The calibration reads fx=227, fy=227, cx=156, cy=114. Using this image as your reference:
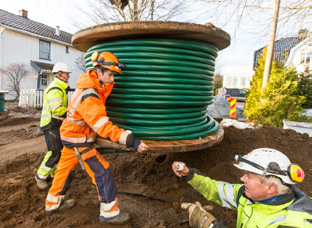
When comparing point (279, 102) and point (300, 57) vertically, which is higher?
point (300, 57)

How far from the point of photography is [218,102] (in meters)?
11.7

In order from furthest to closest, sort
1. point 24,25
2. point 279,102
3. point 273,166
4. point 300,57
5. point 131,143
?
point 300,57 → point 24,25 → point 279,102 → point 131,143 → point 273,166

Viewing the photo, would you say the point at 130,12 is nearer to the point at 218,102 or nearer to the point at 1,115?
the point at 218,102

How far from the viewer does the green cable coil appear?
2.65m

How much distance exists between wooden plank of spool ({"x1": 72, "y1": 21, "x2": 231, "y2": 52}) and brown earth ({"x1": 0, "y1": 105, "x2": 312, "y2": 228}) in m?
1.93

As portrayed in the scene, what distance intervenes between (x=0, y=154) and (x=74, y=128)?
379 centimetres

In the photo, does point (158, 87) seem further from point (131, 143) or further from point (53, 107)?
point (53, 107)

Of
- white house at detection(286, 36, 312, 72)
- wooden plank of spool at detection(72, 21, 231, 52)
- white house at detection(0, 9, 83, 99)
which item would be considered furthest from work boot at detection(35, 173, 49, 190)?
white house at detection(286, 36, 312, 72)

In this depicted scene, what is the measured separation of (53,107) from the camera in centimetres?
359

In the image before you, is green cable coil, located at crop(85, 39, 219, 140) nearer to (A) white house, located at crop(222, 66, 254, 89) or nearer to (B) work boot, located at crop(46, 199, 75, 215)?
(B) work boot, located at crop(46, 199, 75, 215)

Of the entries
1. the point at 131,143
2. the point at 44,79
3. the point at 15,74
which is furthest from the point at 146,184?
the point at 44,79

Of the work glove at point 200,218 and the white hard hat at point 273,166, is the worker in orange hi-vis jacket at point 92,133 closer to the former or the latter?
the work glove at point 200,218

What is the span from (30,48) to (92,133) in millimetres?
20175

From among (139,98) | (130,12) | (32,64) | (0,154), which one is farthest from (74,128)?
(32,64)
